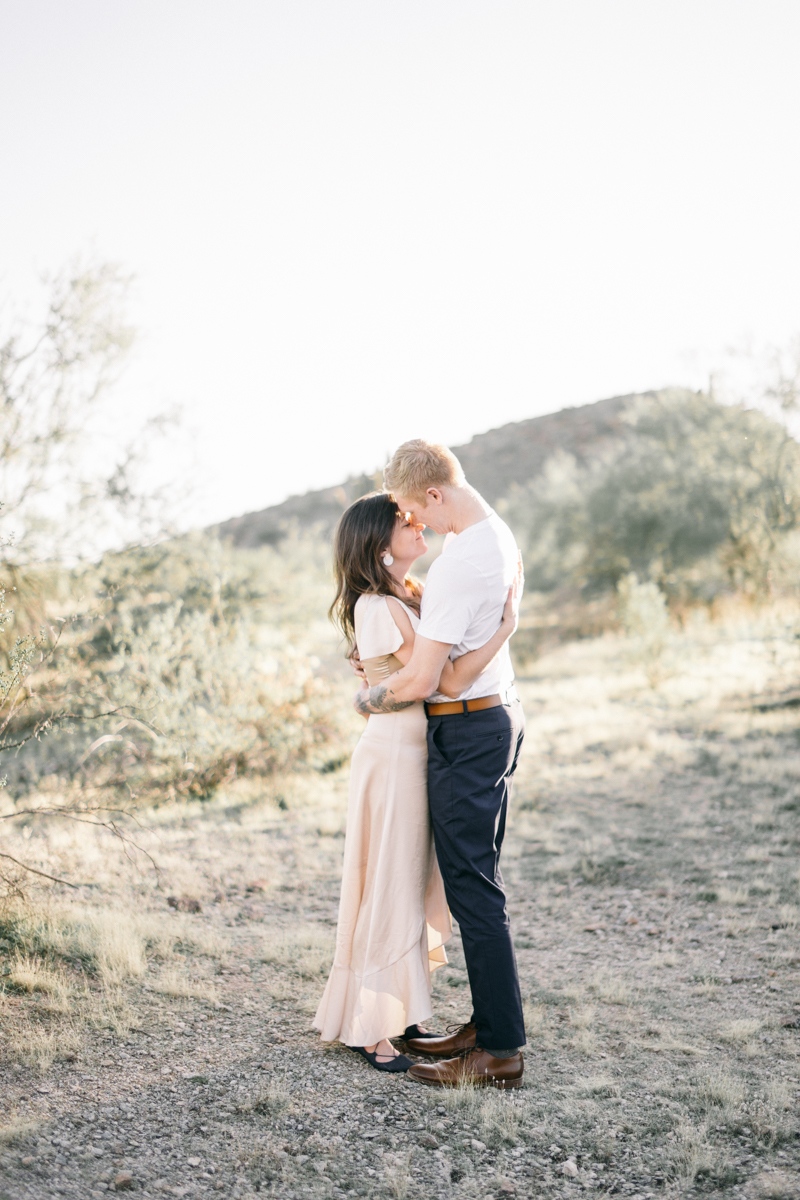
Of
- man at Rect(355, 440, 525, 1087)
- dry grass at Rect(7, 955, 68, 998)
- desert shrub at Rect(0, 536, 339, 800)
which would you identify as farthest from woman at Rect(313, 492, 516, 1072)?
desert shrub at Rect(0, 536, 339, 800)

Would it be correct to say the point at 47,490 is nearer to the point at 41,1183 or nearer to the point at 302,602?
the point at 302,602

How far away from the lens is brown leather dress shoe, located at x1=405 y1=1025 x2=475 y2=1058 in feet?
11.1

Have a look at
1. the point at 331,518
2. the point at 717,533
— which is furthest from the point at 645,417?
the point at 331,518

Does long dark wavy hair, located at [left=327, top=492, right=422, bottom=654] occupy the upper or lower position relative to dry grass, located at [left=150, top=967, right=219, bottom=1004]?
upper

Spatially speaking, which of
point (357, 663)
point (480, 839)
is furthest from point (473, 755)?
point (357, 663)

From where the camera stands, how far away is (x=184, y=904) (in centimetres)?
517

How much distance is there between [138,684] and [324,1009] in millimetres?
5535

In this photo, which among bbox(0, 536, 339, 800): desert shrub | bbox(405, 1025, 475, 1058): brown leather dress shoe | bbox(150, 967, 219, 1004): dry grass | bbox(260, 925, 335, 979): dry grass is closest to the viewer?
bbox(405, 1025, 475, 1058): brown leather dress shoe

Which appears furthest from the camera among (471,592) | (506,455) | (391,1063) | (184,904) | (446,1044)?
(506,455)

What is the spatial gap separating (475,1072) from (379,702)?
4.71 feet

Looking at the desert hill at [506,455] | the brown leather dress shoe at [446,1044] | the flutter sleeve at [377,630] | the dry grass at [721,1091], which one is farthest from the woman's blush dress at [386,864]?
the desert hill at [506,455]

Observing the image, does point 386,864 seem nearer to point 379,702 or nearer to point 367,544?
point 379,702

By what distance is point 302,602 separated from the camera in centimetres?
1449

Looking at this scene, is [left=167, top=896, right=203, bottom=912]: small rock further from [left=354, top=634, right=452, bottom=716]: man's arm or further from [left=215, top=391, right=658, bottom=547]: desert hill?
[left=215, top=391, right=658, bottom=547]: desert hill
